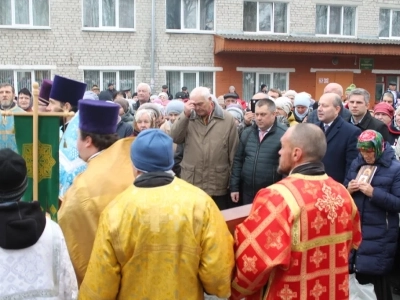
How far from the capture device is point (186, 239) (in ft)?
8.43

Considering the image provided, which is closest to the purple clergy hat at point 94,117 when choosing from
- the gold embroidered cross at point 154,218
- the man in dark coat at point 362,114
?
the gold embroidered cross at point 154,218

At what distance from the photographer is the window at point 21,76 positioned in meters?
17.0

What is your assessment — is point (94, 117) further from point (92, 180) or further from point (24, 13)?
point (24, 13)

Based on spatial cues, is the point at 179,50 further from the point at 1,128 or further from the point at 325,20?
the point at 1,128

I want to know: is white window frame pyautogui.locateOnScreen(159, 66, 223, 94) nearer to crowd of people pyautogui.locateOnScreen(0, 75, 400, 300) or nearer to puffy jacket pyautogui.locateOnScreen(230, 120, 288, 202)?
puffy jacket pyautogui.locateOnScreen(230, 120, 288, 202)

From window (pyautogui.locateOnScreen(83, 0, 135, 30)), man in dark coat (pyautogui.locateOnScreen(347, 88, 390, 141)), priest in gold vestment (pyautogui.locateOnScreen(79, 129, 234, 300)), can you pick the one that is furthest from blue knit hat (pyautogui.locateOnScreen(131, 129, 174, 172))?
window (pyautogui.locateOnScreen(83, 0, 135, 30))

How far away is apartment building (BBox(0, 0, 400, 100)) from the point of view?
56.3 feet

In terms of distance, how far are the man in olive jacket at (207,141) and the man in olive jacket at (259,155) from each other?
184 mm

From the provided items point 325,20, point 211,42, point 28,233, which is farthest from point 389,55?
point 28,233

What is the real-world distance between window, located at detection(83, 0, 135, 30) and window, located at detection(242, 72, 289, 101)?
4.84m

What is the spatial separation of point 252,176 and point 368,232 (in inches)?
54.9

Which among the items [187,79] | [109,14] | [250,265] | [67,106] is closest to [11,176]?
[250,265]

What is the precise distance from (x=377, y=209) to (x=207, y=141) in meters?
2.00

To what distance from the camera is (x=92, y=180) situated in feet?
9.70
